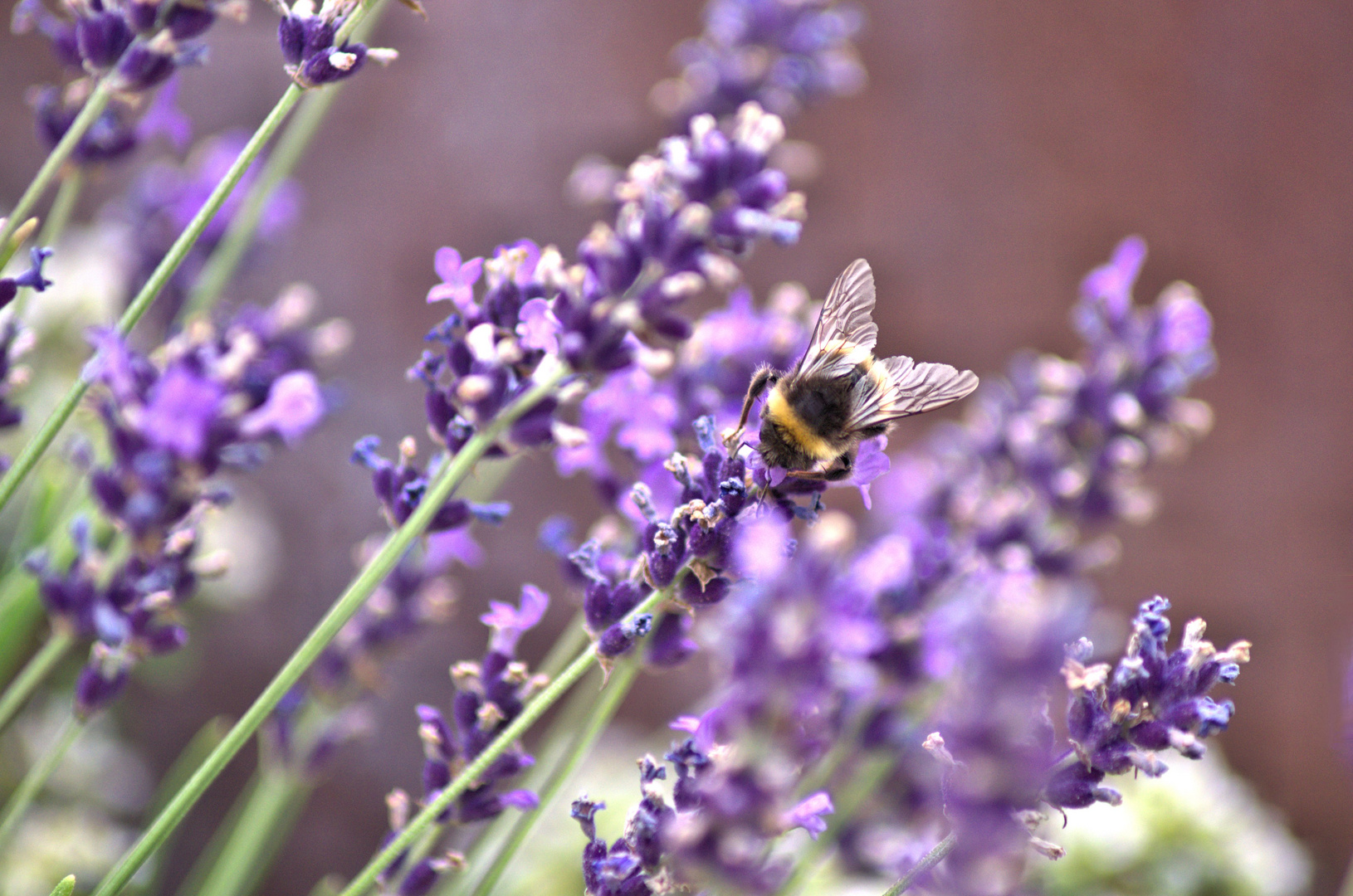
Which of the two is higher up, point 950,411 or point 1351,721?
point 950,411

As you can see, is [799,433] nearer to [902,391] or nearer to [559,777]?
[902,391]

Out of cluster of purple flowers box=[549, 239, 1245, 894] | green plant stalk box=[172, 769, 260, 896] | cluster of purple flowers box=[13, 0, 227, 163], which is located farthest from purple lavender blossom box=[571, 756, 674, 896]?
green plant stalk box=[172, 769, 260, 896]

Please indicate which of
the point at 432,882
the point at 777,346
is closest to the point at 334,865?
the point at 432,882

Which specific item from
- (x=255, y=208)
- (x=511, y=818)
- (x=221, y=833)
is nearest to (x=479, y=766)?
(x=511, y=818)

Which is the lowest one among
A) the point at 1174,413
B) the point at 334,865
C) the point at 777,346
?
the point at 334,865

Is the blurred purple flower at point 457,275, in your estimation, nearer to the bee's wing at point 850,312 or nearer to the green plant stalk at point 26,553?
the bee's wing at point 850,312

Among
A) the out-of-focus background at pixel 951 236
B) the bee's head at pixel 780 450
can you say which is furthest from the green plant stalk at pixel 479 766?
the out-of-focus background at pixel 951 236

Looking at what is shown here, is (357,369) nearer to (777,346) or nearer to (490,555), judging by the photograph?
(490,555)
